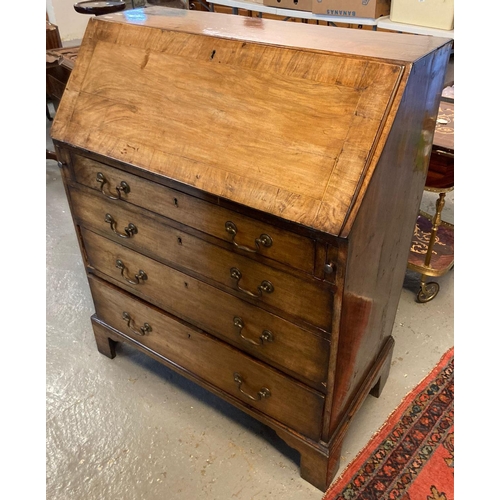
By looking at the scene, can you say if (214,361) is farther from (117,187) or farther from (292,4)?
(292,4)

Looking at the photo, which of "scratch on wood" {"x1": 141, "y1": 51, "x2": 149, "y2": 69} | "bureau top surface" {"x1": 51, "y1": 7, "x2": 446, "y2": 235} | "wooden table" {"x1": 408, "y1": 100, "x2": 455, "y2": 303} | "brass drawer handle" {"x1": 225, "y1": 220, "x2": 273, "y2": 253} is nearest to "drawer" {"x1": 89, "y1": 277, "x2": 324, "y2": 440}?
"brass drawer handle" {"x1": 225, "y1": 220, "x2": 273, "y2": 253}

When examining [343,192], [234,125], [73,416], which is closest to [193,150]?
[234,125]

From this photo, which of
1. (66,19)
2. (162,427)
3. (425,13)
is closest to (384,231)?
(162,427)

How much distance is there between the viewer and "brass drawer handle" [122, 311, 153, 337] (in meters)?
1.68

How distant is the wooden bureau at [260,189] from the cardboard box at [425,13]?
199 centimetres

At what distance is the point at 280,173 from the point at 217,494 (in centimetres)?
105

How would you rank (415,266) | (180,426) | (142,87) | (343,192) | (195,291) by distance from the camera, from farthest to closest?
(415,266) → (180,426) → (195,291) → (142,87) → (343,192)

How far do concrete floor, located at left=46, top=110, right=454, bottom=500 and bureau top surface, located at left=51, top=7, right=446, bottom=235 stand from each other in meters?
0.95

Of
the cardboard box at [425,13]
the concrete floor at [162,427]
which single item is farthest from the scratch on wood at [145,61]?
the cardboard box at [425,13]

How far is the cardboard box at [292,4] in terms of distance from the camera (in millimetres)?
3576

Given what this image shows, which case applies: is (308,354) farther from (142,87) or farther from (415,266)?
(415,266)

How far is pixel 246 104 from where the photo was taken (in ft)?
3.71

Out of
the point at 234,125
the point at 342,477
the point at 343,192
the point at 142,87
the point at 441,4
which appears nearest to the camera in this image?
the point at 343,192

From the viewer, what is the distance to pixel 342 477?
59.9 inches
